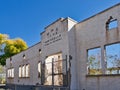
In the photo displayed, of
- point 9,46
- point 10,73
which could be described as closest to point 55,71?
point 10,73

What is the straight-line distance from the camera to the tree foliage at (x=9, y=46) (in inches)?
1403

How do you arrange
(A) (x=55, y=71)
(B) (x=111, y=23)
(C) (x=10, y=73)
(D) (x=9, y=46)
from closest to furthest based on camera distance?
(B) (x=111, y=23) < (A) (x=55, y=71) < (C) (x=10, y=73) < (D) (x=9, y=46)

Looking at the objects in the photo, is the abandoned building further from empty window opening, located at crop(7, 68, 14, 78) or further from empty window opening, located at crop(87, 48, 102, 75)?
empty window opening, located at crop(7, 68, 14, 78)

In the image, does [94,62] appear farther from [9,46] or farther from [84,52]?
[9,46]

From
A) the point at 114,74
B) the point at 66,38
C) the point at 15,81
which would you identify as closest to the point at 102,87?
the point at 114,74

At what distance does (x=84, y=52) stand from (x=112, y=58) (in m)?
2.19

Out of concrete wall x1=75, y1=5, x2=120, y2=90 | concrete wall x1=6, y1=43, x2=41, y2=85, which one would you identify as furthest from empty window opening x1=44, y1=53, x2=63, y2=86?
concrete wall x1=6, y1=43, x2=41, y2=85

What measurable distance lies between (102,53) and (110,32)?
4.05 feet

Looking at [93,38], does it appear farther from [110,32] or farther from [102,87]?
[102,87]

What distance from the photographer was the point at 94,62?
12594mm

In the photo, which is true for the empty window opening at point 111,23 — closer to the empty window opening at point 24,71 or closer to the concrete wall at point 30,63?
the concrete wall at point 30,63

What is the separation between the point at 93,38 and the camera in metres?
12.6

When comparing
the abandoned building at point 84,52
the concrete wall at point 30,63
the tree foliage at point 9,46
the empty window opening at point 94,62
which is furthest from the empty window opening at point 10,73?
the empty window opening at point 94,62

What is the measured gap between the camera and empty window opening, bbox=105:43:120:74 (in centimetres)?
1115
